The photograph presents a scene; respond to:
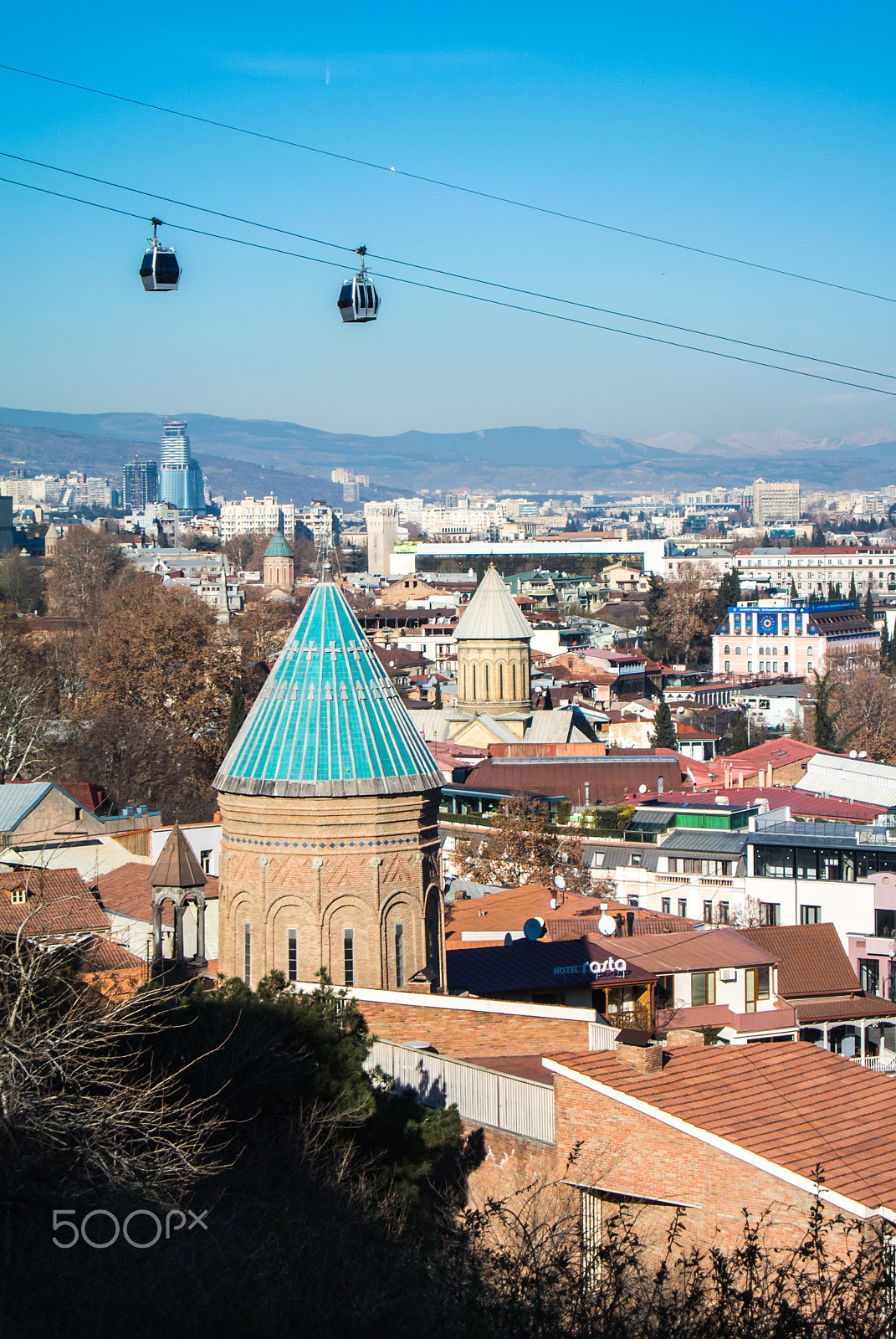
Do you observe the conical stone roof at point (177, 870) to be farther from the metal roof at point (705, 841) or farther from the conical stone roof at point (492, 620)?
the conical stone roof at point (492, 620)

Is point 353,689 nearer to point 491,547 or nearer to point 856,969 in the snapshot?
point 856,969

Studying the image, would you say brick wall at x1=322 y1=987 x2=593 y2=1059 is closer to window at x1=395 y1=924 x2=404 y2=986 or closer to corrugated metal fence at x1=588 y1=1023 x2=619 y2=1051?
corrugated metal fence at x1=588 y1=1023 x2=619 y2=1051

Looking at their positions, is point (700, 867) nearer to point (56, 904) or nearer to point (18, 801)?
point (18, 801)

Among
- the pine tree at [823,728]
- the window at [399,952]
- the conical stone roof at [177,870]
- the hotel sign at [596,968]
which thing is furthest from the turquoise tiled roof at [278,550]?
the window at [399,952]

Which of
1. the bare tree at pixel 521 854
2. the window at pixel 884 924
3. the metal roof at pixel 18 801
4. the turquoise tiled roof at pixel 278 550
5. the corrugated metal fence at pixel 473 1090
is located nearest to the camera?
the corrugated metal fence at pixel 473 1090

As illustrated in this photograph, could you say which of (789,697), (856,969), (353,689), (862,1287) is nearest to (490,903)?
(856,969)

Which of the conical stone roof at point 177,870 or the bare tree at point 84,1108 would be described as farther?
the conical stone roof at point 177,870

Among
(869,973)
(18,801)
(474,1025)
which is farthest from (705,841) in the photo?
(474,1025)

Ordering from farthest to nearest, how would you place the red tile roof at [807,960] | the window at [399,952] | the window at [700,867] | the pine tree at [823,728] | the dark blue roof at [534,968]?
the pine tree at [823,728]
the window at [700,867]
the red tile roof at [807,960]
the dark blue roof at [534,968]
the window at [399,952]
